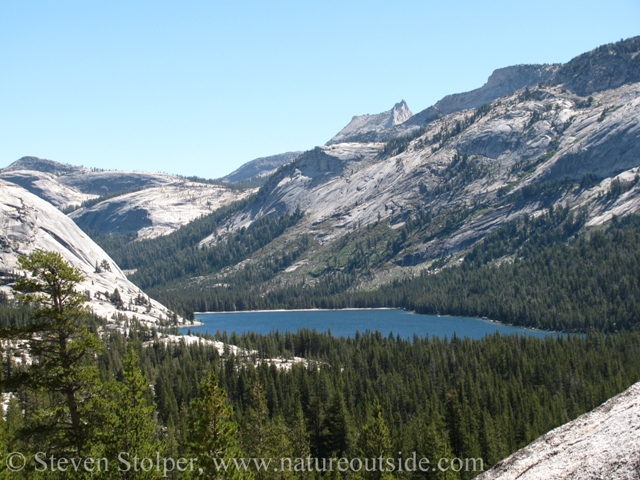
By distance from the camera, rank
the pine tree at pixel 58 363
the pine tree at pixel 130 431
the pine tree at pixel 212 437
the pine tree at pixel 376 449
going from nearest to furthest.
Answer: the pine tree at pixel 58 363
the pine tree at pixel 130 431
the pine tree at pixel 212 437
the pine tree at pixel 376 449

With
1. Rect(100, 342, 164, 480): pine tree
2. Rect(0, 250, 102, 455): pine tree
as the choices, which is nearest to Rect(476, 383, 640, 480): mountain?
Rect(100, 342, 164, 480): pine tree

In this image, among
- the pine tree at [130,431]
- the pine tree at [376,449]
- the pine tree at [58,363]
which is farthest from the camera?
the pine tree at [376,449]

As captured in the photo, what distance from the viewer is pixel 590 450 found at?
15148 mm

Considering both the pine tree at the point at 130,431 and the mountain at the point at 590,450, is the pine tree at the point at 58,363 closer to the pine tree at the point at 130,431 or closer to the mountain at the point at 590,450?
the pine tree at the point at 130,431

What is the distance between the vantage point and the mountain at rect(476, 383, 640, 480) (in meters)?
14.1

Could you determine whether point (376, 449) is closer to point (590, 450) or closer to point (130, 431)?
point (130, 431)

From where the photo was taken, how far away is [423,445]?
77.6m

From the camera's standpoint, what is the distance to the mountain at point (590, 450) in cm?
1406

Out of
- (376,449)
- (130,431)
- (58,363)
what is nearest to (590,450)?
(130,431)

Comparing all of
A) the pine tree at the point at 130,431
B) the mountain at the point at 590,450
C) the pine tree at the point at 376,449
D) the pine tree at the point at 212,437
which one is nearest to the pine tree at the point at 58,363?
the pine tree at the point at 130,431

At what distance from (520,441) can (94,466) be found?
7828cm

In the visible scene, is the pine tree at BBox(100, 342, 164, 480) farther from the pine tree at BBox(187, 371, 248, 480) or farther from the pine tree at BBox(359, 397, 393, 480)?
the pine tree at BBox(359, 397, 393, 480)

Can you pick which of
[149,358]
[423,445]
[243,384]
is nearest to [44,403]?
[243,384]

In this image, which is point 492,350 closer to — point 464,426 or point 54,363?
point 464,426
